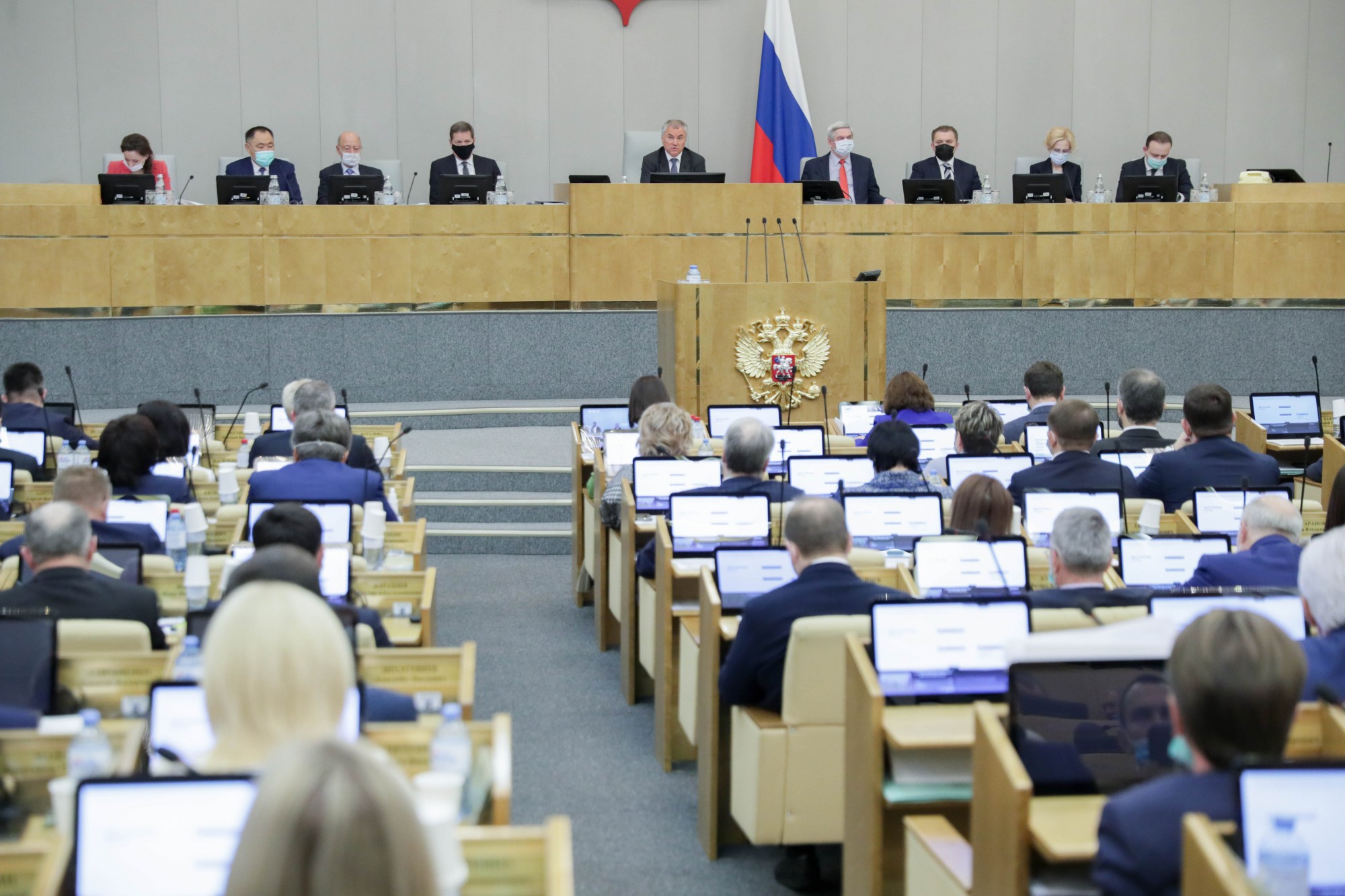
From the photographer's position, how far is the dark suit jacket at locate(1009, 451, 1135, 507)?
5.58 m

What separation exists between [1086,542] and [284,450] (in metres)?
4.35

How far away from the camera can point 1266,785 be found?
2076mm

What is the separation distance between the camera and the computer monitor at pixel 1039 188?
1094 centimetres

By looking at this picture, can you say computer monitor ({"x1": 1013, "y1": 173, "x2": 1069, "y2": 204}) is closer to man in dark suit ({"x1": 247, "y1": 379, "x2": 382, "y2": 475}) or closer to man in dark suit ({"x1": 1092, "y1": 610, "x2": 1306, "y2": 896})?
man in dark suit ({"x1": 247, "y1": 379, "x2": 382, "y2": 475})

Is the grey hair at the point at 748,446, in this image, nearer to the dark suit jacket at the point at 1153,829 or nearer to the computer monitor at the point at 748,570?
the computer monitor at the point at 748,570

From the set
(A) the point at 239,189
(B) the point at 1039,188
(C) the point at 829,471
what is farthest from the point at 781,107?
(C) the point at 829,471

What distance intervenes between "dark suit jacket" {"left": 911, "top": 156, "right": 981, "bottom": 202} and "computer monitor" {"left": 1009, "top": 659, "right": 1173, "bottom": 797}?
9330mm

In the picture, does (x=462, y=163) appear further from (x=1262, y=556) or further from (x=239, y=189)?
(x=1262, y=556)

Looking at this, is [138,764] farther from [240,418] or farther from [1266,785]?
[240,418]

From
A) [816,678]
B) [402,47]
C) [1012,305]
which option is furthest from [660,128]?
[816,678]

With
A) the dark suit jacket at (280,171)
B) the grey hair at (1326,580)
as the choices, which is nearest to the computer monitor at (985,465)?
the grey hair at (1326,580)

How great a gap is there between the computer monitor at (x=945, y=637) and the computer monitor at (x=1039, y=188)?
8108mm

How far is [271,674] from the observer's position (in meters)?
1.93

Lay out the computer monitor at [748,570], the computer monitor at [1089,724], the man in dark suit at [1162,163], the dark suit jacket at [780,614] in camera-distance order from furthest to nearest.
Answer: the man in dark suit at [1162,163]
the computer monitor at [748,570]
the dark suit jacket at [780,614]
the computer monitor at [1089,724]
